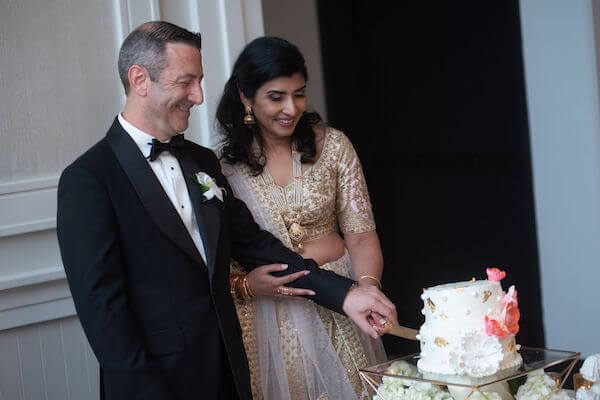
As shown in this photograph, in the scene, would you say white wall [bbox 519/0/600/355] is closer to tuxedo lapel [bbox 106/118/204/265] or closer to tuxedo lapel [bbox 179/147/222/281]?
tuxedo lapel [bbox 179/147/222/281]

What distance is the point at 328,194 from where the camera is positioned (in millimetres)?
2826

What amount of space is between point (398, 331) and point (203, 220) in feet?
2.03

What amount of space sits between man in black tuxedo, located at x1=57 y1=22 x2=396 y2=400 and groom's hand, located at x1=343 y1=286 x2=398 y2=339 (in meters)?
0.38

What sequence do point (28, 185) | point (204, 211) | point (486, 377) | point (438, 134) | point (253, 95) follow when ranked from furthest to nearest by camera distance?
point (438, 134)
point (28, 185)
point (253, 95)
point (204, 211)
point (486, 377)

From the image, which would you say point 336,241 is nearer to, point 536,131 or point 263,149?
point 263,149

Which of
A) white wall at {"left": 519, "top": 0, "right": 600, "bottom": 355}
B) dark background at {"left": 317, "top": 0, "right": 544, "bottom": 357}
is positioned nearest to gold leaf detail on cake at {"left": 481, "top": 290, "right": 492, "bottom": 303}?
white wall at {"left": 519, "top": 0, "right": 600, "bottom": 355}

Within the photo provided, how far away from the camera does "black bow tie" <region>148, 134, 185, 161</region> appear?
2314mm

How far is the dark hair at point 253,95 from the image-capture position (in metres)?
2.69

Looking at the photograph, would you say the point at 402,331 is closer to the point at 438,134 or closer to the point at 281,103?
the point at 281,103

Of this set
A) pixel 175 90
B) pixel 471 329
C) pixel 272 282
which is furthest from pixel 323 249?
pixel 471 329

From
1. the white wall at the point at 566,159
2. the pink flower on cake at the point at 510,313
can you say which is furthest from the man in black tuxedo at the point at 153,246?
the white wall at the point at 566,159

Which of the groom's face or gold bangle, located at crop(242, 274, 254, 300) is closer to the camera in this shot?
the groom's face

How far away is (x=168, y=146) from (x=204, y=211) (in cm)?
20

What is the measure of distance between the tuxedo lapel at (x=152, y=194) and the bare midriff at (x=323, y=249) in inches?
23.2
